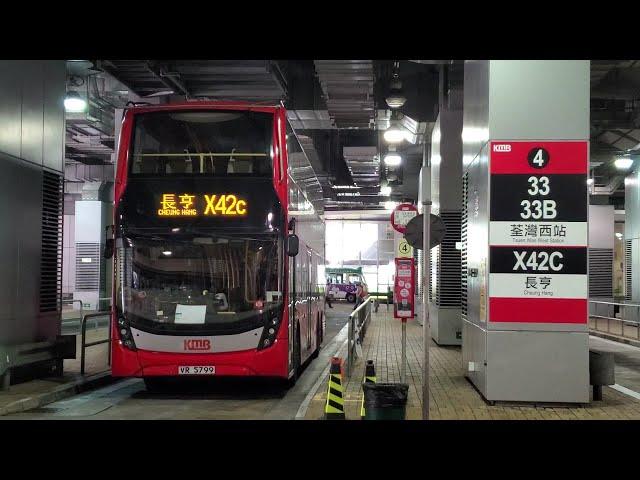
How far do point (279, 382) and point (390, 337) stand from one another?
1053 centimetres

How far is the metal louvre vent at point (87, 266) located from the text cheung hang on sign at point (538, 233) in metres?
23.6

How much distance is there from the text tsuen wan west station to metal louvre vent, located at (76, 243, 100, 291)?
2082cm

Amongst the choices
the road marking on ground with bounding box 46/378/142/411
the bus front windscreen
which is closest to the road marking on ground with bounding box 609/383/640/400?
the bus front windscreen

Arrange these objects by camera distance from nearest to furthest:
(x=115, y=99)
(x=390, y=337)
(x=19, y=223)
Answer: (x=19, y=223) < (x=115, y=99) < (x=390, y=337)

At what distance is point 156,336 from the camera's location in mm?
10820

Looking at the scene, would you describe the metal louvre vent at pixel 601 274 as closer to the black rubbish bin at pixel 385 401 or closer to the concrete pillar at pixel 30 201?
the concrete pillar at pixel 30 201

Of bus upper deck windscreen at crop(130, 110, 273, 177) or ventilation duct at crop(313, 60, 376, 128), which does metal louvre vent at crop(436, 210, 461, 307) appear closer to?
ventilation duct at crop(313, 60, 376, 128)

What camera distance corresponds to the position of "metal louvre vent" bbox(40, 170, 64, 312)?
12797 mm

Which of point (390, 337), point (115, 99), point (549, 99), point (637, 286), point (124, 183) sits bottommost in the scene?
point (390, 337)

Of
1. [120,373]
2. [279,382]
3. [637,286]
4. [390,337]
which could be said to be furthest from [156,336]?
[637,286]

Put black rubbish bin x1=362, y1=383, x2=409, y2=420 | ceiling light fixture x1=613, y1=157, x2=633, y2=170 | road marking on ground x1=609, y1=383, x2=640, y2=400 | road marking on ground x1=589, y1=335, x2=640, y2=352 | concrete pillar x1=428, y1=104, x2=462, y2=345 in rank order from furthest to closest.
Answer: ceiling light fixture x1=613, y1=157, x2=633, y2=170
road marking on ground x1=589, y1=335, x2=640, y2=352
concrete pillar x1=428, y1=104, x2=462, y2=345
road marking on ground x1=609, y1=383, x2=640, y2=400
black rubbish bin x1=362, y1=383, x2=409, y2=420

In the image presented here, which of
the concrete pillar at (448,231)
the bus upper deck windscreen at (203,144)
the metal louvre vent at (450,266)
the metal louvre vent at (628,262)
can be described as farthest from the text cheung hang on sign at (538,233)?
the metal louvre vent at (628,262)
